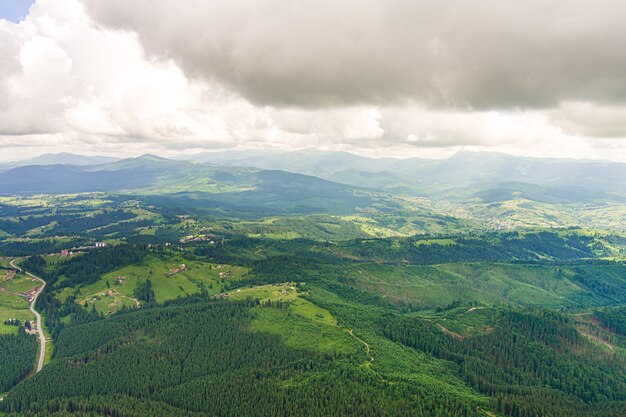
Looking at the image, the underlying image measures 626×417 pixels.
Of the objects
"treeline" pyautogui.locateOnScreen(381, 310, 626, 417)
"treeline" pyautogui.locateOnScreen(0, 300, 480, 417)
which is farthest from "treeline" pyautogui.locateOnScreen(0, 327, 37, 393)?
"treeline" pyautogui.locateOnScreen(381, 310, 626, 417)

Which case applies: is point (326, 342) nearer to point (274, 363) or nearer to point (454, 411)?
point (274, 363)

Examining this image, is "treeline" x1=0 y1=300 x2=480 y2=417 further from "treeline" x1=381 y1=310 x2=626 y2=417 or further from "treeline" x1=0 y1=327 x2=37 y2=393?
"treeline" x1=381 y1=310 x2=626 y2=417

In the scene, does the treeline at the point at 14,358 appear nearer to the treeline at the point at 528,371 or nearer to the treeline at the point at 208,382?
the treeline at the point at 208,382

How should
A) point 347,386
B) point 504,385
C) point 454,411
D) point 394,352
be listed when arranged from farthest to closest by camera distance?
point 394,352, point 504,385, point 347,386, point 454,411

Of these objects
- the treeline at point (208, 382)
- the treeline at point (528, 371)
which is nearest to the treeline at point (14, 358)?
the treeline at point (208, 382)

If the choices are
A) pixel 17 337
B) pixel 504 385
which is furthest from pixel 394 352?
pixel 17 337
